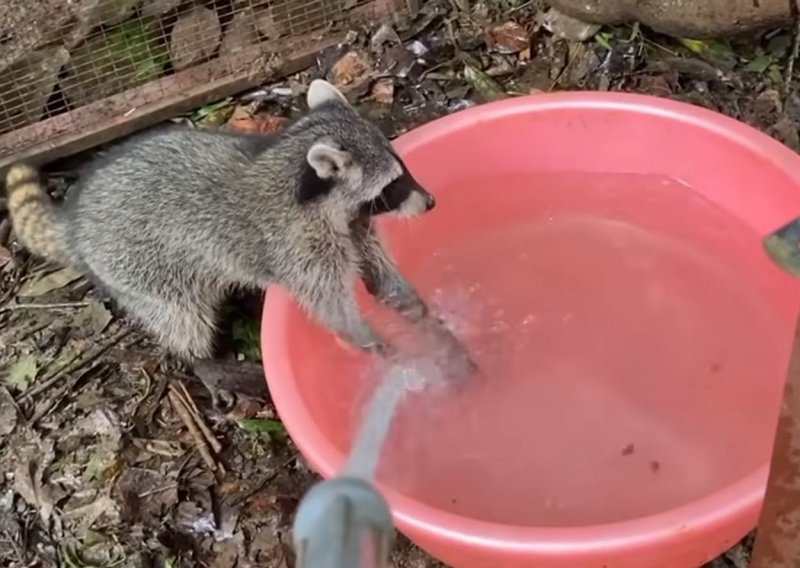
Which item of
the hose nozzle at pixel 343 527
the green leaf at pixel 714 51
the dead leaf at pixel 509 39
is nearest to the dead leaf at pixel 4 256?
the dead leaf at pixel 509 39

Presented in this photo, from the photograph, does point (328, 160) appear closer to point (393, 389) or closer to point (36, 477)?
point (393, 389)

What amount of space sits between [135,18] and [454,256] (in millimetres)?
1087

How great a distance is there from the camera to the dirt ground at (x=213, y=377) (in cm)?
238

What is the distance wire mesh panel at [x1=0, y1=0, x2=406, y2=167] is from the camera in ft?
9.77

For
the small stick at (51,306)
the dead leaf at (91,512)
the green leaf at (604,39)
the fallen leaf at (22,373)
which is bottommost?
the dead leaf at (91,512)

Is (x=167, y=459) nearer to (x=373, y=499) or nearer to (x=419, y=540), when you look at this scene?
(x=419, y=540)

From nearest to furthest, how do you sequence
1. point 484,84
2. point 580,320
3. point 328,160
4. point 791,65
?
point 328,160 < point 580,320 < point 791,65 < point 484,84

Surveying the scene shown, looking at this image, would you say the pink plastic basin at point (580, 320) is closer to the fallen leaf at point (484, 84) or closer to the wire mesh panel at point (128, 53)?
the fallen leaf at point (484, 84)

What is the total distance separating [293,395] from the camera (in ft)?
6.62

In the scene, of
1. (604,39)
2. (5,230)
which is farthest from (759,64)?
(5,230)

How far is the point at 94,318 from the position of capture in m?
2.76

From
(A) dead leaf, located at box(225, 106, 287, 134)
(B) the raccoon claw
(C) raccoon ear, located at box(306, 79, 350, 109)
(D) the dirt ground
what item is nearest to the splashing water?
(B) the raccoon claw

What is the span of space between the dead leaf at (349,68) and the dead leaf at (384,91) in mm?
48

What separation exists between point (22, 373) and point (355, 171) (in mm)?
960
